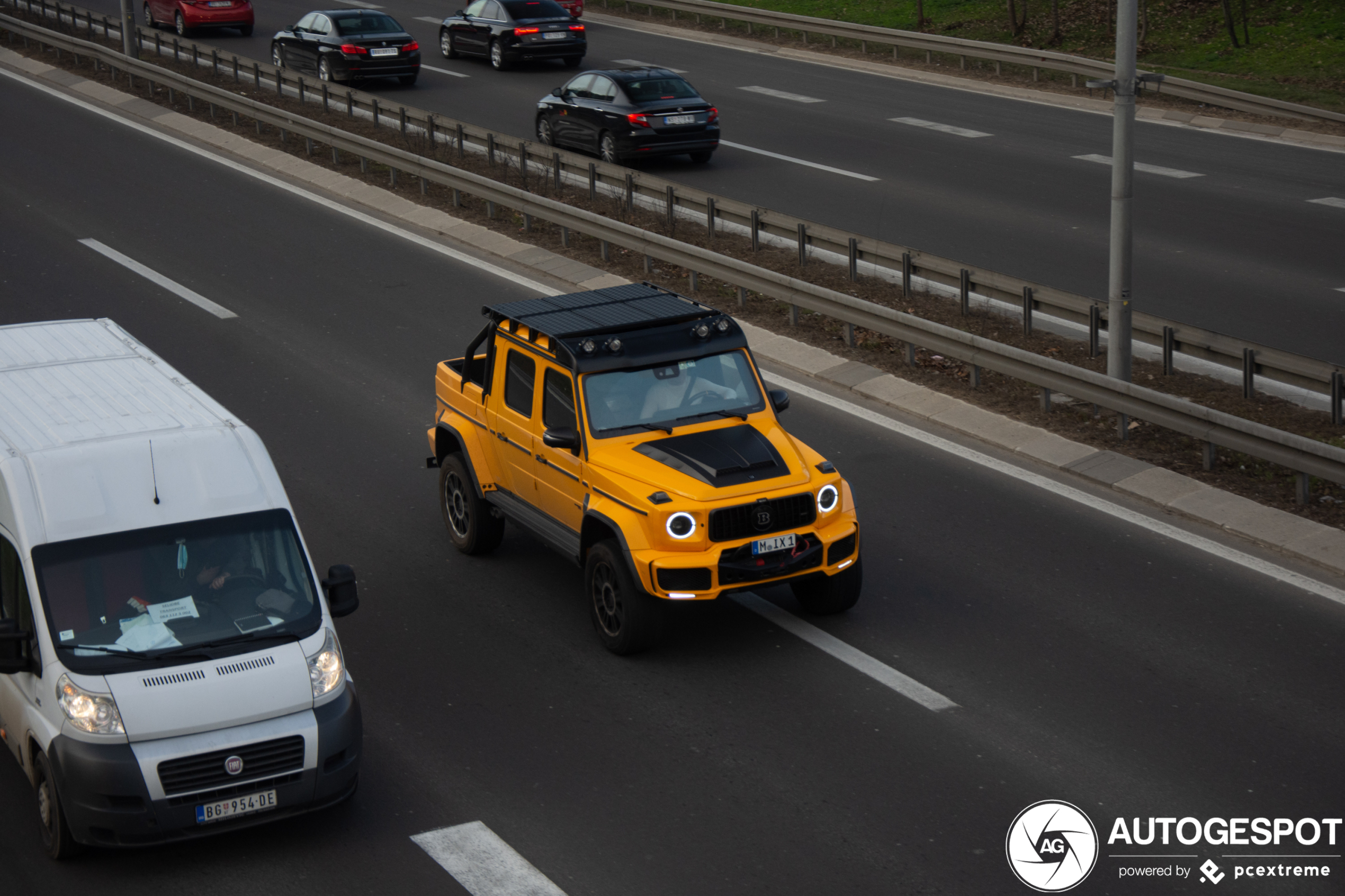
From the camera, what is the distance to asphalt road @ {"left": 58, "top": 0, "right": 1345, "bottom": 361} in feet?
55.5

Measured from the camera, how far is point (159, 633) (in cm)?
717

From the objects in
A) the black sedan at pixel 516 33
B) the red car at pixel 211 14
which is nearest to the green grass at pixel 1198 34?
the black sedan at pixel 516 33

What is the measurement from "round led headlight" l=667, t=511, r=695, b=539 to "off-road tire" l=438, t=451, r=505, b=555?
7.43ft

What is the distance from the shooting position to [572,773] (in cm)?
787

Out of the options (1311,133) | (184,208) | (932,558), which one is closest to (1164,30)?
(1311,133)

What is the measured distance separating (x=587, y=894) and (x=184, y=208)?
1725 centimetres

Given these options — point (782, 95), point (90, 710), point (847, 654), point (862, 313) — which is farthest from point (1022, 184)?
point (90, 710)

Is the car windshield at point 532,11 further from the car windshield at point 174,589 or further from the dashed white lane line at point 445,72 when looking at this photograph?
the car windshield at point 174,589

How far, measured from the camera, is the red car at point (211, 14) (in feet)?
116

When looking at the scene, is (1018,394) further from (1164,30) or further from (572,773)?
(1164,30)

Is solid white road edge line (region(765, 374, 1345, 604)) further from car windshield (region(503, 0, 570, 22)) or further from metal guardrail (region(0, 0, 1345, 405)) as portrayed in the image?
car windshield (region(503, 0, 570, 22))

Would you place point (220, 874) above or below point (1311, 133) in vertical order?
below

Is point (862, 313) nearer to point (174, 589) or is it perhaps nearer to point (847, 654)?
point (847, 654)

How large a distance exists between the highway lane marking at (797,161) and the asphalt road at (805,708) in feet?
33.0
